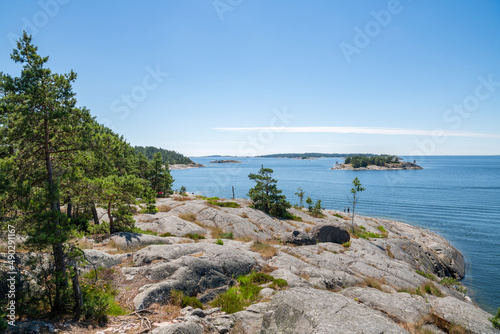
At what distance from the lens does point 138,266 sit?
16.2m

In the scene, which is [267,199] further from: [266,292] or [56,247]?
[56,247]

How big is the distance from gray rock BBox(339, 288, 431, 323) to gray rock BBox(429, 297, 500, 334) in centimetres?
75

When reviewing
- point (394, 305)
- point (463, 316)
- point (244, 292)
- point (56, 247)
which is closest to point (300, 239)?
point (394, 305)

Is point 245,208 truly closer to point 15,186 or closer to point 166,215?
point 166,215

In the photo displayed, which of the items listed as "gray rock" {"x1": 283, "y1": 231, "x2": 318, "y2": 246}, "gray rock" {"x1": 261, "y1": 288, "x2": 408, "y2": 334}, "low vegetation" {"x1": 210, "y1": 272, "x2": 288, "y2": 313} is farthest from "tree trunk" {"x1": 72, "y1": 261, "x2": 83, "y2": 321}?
"gray rock" {"x1": 283, "y1": 231, "x2": 318, "y2": 246}

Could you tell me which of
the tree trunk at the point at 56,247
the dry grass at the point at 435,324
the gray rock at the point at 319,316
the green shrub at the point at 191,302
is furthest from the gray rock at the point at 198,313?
the dry grass at the point at 435,324

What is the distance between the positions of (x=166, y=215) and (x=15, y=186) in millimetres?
23828

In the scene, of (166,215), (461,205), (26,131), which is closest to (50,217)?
(26,131)

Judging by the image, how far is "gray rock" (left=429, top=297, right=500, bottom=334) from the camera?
12.5 metres

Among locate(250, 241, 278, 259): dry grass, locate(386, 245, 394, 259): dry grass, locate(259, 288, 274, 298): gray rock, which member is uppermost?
locate(259, 288, 274, 298): gray rock

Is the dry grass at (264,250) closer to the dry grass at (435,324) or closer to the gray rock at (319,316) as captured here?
the gray rock at (319,316)

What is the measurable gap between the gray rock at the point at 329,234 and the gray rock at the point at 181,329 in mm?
25191

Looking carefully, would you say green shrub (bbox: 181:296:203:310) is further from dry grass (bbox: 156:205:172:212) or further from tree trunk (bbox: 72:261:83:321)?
dry grass (bbox: 156:205:172:212)

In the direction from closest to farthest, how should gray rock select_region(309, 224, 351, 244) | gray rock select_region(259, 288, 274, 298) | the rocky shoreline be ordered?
the rocky shoreline
gray rock select_region(259, 288, 274, 298)
gray rock select_region(309, 224, 351, 244)
